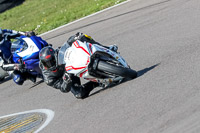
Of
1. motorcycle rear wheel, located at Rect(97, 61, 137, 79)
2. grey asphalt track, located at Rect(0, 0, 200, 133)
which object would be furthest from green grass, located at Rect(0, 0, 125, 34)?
motorcycle rear wheel, located at Rect(97, 61, 137, 79)

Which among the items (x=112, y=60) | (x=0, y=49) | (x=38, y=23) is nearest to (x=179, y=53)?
(x=112, y=60)

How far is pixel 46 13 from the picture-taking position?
19.4 metres

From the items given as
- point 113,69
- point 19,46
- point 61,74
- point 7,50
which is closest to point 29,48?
point 19,46

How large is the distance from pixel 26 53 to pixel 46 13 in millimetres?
10334

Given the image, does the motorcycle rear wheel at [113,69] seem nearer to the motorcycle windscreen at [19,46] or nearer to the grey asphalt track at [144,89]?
the grey asphalt track at [144,89]

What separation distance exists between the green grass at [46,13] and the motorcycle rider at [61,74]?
25.4 feet

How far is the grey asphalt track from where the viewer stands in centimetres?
540

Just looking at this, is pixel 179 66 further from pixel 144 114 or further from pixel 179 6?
pixel 179 6

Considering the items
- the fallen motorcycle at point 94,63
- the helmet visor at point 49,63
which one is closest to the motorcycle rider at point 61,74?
the helmet visor at point 49,63

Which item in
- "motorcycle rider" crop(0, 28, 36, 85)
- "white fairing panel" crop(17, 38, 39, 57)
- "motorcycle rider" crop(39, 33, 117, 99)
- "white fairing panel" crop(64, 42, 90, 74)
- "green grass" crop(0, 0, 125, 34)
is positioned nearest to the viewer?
"white fairing panel" crop(64, 42, 90, 74)

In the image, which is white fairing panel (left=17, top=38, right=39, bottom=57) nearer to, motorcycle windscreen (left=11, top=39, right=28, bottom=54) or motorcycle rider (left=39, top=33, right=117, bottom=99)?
motorcycle windscreen (left=11, top=39, right=28, bottom=54)

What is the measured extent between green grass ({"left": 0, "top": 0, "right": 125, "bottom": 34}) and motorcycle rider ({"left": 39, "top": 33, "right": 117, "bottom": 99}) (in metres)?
7.73

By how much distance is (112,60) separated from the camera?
23.3 ft

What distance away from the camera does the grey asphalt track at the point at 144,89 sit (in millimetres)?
5402
